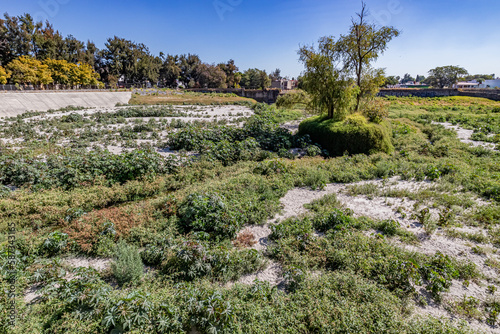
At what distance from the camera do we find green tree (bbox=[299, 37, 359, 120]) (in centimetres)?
1634

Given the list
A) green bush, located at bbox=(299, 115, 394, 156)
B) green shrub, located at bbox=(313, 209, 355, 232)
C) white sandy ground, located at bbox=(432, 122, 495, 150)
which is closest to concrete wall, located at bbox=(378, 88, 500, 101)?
white sandy ground, located at bbox=(432, 122, 495, 150)

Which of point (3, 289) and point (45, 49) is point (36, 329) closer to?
point (3, 289)

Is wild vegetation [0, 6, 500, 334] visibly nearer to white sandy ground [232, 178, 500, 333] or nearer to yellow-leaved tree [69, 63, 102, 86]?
white sandy ground [232, 178, 500, 333]

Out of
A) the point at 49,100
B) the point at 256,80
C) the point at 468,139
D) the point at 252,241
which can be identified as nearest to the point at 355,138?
the point at 468,139

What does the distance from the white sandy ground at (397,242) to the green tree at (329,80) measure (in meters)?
7.14

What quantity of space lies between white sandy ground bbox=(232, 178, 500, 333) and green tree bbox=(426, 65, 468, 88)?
326 feet

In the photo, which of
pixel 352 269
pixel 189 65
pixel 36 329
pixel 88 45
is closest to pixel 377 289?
pixel 352 269

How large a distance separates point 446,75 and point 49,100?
10879cm

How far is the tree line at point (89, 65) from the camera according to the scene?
39812mm

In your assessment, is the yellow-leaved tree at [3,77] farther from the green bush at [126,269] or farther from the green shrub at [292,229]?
the green shrub at [292,229]

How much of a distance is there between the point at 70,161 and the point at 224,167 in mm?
6767

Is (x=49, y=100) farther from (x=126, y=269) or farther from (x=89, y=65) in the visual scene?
(x=126, y=269)

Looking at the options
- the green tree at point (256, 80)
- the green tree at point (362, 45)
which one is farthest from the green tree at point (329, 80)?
the green tree at point (256, 80)

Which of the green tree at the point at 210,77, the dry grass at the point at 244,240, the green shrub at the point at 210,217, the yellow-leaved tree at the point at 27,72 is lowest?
the dry grass at the point at 244,240
